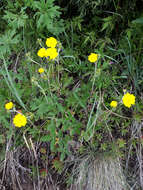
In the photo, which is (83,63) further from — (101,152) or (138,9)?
(101,152)

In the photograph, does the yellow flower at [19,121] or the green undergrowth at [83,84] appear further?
the green undergrowth at [83,84]

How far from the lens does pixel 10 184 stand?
1.71m

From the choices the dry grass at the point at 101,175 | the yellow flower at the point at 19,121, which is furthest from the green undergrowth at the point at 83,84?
the yellow flower at the point at 19,121

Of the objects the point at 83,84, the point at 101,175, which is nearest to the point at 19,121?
the point at 83,84

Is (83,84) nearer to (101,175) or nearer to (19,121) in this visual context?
(19,121)

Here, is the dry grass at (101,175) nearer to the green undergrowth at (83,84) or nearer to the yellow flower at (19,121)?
the green undergrowth at (83,84)

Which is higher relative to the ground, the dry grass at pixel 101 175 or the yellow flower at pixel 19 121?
the yellow flower at pixel 19 121

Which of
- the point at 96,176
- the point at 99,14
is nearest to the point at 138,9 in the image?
the point at 99,14

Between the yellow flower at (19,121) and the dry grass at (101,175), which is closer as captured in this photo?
the yellow flower at (19,121)

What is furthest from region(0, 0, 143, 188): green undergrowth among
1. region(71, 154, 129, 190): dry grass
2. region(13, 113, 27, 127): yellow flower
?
region(13, 113, 27, 127): yellow flower

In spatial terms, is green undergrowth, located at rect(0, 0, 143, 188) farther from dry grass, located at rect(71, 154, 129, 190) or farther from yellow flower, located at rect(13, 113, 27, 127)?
yellow flower, located at rect(13, 113, 27, 127)

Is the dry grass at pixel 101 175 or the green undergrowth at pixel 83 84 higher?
the green undergrowth at pixel 83 84

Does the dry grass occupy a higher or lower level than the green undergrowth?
lower

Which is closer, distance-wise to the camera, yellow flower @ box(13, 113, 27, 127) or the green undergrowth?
yellow flower @ box(13, 113, 27, 127)
